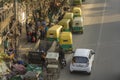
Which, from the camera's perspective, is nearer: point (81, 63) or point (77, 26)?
Answer: point (81, 63)

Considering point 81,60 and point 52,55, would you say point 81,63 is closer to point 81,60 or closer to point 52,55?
point 81,60

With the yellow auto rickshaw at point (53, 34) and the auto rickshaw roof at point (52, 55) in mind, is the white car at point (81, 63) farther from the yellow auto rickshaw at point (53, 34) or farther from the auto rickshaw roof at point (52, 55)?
the yellow auto rickshaw at point (53, 34)

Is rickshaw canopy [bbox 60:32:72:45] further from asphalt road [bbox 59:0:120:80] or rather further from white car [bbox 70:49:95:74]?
white car [bbox 70:49:95:74]

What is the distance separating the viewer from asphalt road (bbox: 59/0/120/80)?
1013 inches

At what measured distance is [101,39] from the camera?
113 feet

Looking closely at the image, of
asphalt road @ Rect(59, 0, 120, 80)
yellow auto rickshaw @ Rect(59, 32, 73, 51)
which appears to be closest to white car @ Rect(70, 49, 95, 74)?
asphalt road @ Rect(59, 0, 120, 80)

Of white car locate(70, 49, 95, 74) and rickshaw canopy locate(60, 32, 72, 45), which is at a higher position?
rickshaw canopy locate(60, 32, 72, 45)

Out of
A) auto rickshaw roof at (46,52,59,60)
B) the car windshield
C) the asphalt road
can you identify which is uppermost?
auto rickshaw roof at (46,52,59,60)

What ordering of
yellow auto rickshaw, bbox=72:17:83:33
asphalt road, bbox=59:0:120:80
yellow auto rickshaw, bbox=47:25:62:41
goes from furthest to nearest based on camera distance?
1. yellow auto rickshaw, bbox=72:17:83:33
2. yellow auto rickshaw, bbox=47:25:62:41
3. asphalt road, bbox=59:0:120:80

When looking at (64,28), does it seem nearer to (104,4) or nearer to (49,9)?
(49,9)

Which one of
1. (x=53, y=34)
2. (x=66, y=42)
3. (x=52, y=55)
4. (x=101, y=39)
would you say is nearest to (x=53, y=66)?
(x=52, y=55)

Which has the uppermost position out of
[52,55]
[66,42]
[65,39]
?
[65,39]

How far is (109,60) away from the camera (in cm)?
2831

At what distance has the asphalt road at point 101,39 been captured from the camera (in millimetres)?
25734
